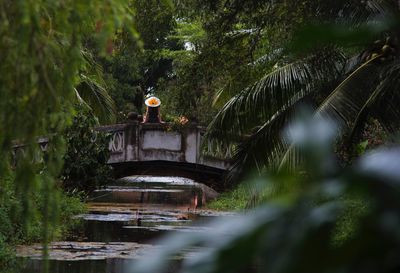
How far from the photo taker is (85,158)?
60.6 ft

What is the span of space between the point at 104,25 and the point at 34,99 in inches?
18.1

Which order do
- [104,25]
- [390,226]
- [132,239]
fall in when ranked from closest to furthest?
[390,226] < [104,25] < [132,239]

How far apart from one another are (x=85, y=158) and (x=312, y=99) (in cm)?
865

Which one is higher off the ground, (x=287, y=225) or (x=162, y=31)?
(x=162, y=31)

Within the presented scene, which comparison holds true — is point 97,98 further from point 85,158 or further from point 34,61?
point 34,61

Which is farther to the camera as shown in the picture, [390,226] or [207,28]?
[207,28]

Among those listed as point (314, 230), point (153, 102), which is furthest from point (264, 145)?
point (153, 102)

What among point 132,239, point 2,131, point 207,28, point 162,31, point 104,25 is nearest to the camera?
point 104,25

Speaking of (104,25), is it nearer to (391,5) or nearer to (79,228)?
(391,5)

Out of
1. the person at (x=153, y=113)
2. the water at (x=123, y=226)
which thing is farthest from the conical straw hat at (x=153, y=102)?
the water at (x=123, y=226)

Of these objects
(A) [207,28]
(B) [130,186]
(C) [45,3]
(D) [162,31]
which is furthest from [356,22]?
(B) [130,186]

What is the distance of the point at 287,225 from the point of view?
1.20 meters

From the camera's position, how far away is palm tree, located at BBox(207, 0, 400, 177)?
9891 mm

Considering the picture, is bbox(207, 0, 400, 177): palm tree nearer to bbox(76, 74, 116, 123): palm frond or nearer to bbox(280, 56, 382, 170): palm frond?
bbox(280, 56, 382, 170): palm frond
